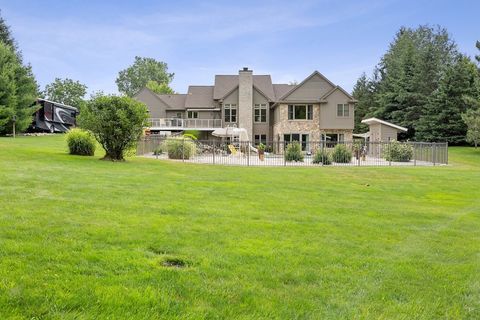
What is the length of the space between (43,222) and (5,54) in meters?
32.8

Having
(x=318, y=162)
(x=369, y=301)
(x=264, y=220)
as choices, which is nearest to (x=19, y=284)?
(x=369, y=301)

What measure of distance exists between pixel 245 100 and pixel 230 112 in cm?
193

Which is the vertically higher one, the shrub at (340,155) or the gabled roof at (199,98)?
the gabled roof at (199,98)

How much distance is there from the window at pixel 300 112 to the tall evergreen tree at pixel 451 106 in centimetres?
1266

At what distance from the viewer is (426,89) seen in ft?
153

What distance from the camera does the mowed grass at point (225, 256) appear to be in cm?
362

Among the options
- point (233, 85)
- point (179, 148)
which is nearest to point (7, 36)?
point (233, 85)

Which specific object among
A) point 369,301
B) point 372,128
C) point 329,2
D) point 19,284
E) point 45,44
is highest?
point 329,2

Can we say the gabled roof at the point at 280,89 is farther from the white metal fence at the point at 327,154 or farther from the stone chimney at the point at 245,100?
the white metal fence at the point at 327,154

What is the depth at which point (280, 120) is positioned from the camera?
123 ft

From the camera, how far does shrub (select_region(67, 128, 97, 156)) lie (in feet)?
63.9

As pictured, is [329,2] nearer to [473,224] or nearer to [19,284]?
[473,224]

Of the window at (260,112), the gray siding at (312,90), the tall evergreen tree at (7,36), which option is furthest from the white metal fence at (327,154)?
the tall evergreen tree at (7,36)

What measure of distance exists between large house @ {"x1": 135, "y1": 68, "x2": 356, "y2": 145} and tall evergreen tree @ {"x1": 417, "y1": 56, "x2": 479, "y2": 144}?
9754 millimetres
